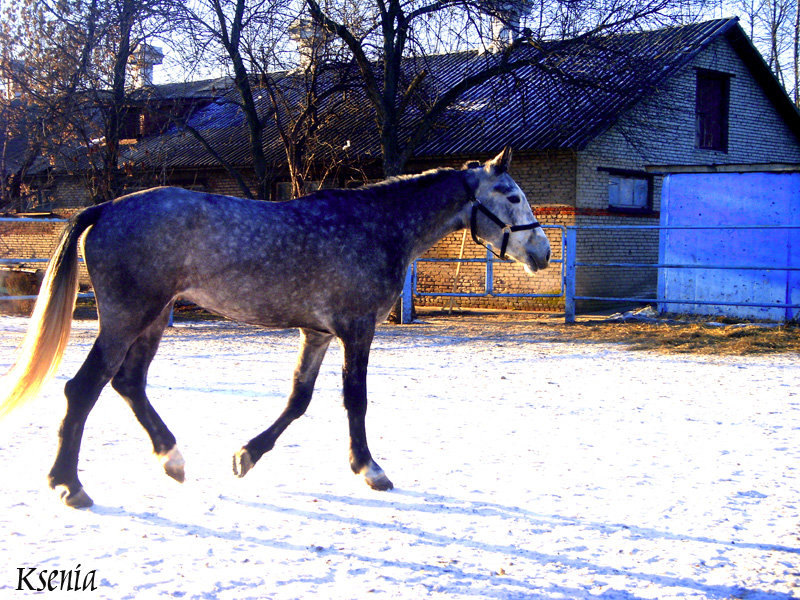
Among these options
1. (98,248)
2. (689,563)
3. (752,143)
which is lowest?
(689,563)

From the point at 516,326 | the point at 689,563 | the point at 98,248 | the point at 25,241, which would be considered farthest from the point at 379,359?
the point at 25,241

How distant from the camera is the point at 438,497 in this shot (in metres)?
4.55

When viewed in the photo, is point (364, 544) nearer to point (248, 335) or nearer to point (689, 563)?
point (689, 563)

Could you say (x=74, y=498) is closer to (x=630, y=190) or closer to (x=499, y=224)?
(x=499, y=224)

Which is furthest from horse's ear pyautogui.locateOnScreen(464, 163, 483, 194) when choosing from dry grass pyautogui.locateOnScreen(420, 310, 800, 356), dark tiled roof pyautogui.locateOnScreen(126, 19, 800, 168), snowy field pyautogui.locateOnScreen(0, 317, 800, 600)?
dark tiled roof pyautogui.locateOnScreen(126, 19, 800, 168)

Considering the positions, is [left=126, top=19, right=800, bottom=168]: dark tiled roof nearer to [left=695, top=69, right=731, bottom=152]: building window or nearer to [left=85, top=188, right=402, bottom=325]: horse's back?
[left=695, top=69, right=731, bottom=152]: building window

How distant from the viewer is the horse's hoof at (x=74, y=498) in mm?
4188

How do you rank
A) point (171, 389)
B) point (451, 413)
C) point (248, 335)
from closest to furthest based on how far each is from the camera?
point (451, 413), point (171, 389), point (248, 335)

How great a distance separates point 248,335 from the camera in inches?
490

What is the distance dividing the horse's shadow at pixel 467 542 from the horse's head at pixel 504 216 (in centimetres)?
160

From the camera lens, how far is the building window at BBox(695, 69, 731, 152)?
813 inches

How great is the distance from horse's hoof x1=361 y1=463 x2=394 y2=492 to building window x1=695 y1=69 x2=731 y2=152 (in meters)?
18.2

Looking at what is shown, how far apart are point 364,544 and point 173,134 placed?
74.4 feet

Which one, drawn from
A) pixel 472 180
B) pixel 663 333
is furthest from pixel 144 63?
pixel 472 180
